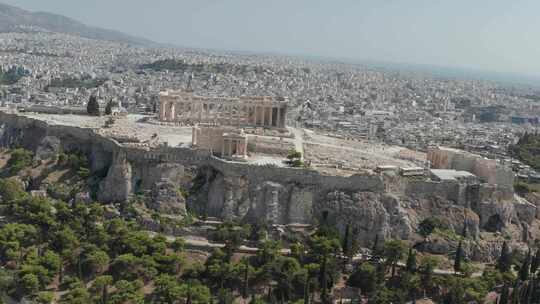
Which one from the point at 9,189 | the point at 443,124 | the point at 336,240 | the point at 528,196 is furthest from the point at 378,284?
the point at 443,124

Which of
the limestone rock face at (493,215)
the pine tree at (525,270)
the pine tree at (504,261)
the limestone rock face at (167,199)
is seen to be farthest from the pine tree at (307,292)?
the limestone rock face at (493,215)

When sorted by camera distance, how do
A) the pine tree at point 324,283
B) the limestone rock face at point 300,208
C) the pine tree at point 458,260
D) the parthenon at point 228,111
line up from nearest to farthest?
1. the pine tree at point 324,283
2. the pine tree at point 458,260
3. the limestone rock face at point 300,208
4. the parthenon at point 228,111

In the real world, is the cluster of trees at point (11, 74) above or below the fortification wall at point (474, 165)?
below

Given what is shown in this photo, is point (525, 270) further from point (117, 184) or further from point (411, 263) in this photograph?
point (117, 184)

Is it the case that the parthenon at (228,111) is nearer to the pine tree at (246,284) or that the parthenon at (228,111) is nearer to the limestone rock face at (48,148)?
the limestone rock face at (48,148)

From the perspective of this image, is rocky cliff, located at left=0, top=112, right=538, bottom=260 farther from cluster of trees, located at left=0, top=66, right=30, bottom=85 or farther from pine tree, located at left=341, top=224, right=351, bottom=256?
cluster of trees, located at left=0, top=66, right=30, bottom=85

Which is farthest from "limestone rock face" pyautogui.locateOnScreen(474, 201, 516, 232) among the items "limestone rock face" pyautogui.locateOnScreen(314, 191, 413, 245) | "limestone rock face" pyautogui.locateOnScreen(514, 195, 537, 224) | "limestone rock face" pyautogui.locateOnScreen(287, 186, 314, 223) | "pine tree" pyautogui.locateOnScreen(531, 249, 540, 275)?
"limestone rock face" pyautogui.locateOnScreen(287, 186, 314, 223)
